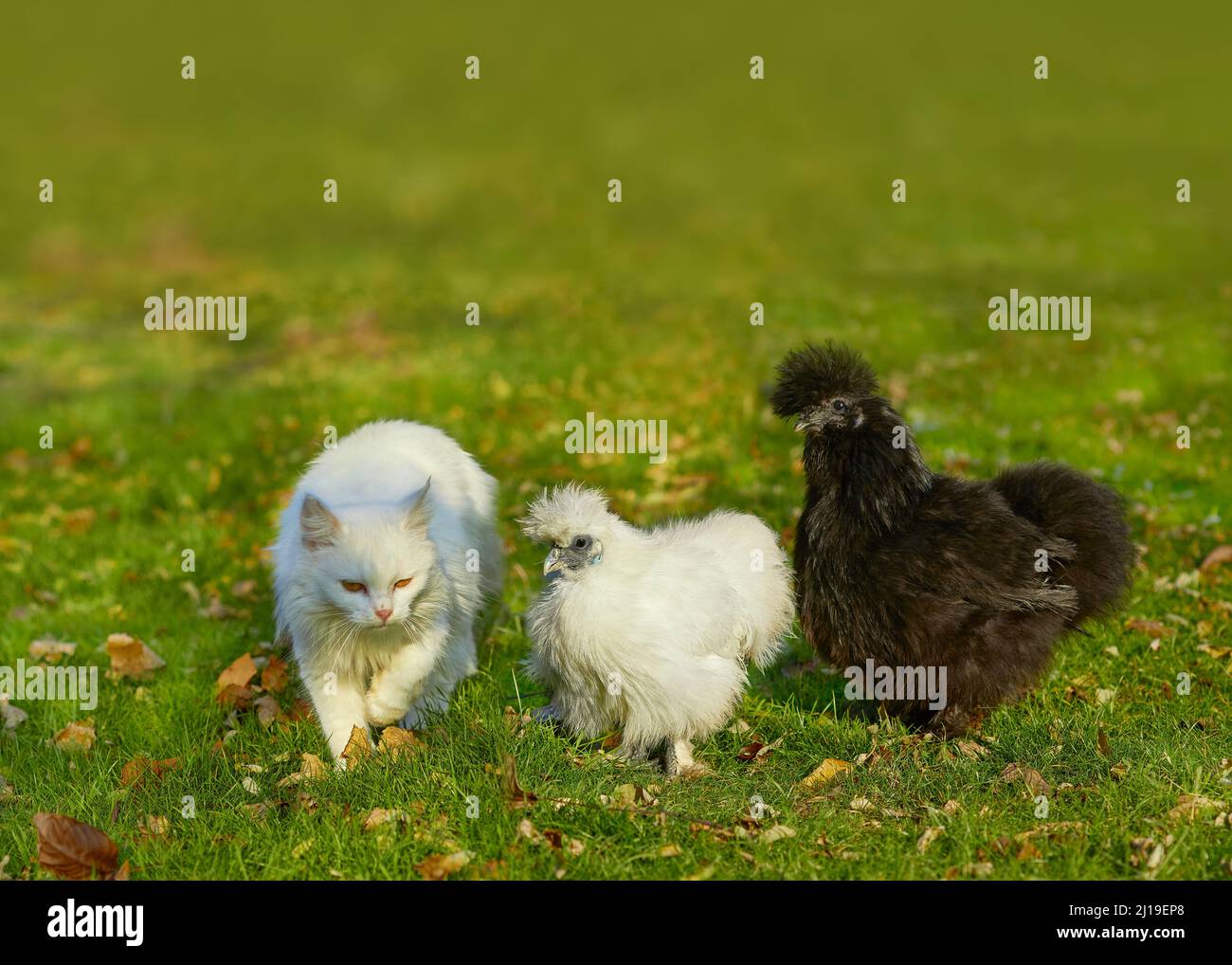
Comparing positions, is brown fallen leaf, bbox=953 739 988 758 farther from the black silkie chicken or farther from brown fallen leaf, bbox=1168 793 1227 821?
brown fallen leaf, bbox=1168 793 1227 821

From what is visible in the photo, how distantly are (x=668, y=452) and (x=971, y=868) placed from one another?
641 cm

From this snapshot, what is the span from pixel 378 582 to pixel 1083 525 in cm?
381

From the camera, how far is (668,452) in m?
10.9

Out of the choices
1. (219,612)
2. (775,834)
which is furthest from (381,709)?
(219,612)

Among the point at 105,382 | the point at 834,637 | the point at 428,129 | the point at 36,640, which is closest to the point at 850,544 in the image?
the point at 834,637

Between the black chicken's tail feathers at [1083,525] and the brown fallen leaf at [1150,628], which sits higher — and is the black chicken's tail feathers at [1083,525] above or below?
above

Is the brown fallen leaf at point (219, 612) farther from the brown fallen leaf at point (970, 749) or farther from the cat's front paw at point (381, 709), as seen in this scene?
the brown fallen leaf at point (970, 749)

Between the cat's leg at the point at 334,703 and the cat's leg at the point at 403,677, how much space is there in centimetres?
11

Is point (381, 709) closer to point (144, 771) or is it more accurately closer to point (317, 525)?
point (317, 525)

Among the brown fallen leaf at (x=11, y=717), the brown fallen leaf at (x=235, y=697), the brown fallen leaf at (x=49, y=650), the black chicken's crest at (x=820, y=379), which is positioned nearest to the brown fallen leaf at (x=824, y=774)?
the black chicken's crest at (x=820, y=379)

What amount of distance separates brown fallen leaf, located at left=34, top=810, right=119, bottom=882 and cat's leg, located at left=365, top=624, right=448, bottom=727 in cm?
151

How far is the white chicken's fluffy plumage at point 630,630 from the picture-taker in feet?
17.8

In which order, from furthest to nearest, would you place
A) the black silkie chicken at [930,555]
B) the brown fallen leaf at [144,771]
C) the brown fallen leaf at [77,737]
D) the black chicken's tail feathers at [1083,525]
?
the brown fallen leaf at [77,737] < the black chicken's tail feathers at [1083,525] < the brown fallen leaf at [144,771] < the black silkie chicken at [930,555]

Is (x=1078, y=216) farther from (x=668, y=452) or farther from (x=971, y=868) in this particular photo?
(x=971, y=868)
